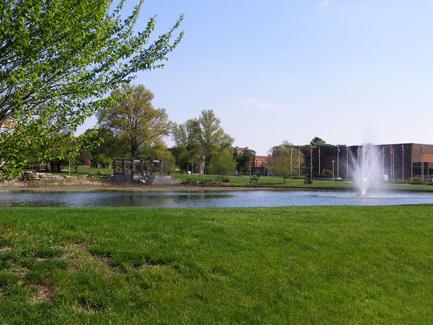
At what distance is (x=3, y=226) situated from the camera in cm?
909

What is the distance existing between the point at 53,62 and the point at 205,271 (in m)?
3.68

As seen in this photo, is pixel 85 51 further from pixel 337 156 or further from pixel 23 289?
pixel 337 156

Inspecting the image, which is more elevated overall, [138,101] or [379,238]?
[138,101]

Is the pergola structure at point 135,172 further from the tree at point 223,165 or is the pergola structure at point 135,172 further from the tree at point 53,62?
the tree at point 53,62

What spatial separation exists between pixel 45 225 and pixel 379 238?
6744mm

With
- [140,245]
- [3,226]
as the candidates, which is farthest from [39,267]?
[3,226]

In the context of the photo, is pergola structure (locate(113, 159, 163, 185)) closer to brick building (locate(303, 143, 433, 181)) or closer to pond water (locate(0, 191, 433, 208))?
Result: pond water (locate(0, 191, 433, 208))

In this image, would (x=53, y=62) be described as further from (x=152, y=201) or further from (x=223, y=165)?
(x=223, y=165)

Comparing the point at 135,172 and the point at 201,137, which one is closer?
the point at 135,172

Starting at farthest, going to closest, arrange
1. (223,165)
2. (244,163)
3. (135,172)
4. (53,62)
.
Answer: (244,163), (223,165), (135,172), (53,62)

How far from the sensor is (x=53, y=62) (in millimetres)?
6328

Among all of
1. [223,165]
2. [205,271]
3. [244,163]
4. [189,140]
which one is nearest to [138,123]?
[223,165]

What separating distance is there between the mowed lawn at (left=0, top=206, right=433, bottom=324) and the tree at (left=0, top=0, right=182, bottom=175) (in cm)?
177

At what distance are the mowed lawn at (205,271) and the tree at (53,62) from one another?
1770 millimetres
